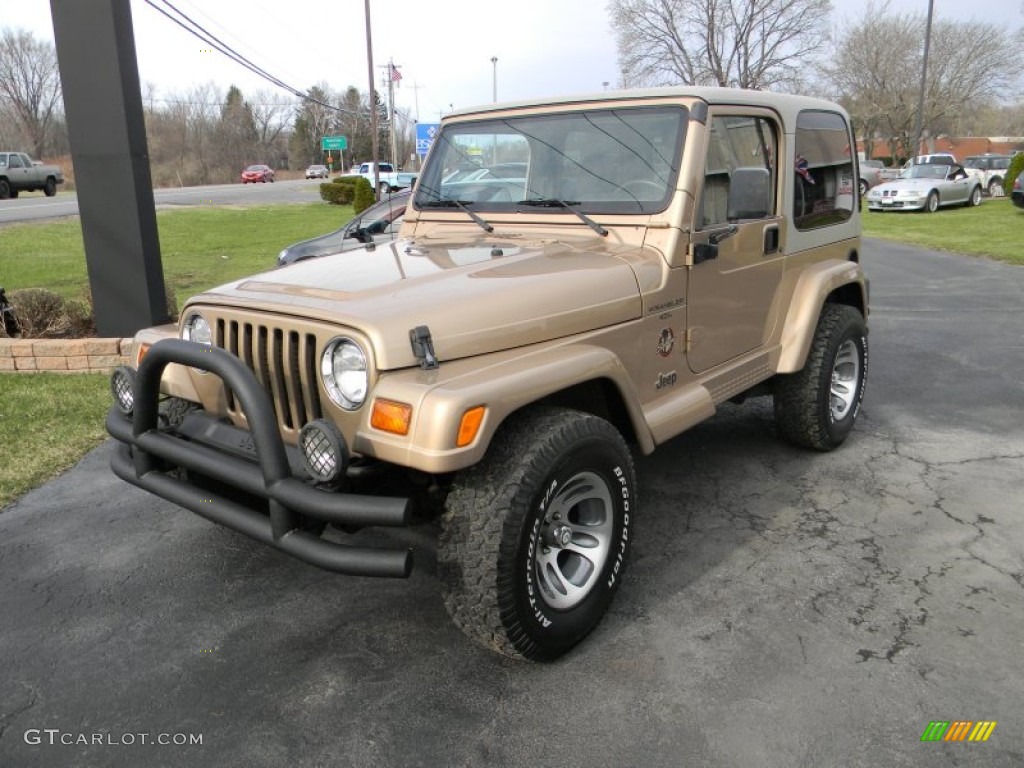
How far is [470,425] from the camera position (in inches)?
94.3

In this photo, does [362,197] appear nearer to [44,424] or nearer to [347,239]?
[347,239]

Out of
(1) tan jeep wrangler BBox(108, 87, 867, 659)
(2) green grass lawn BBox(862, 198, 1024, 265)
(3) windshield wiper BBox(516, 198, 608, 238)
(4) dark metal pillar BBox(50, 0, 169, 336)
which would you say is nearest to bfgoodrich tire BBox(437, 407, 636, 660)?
(1) tan jeep wrangler BBox(108, 87, 867, 659)

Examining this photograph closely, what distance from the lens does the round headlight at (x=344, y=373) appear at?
2547 millimetres

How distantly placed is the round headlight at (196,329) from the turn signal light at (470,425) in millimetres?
1247

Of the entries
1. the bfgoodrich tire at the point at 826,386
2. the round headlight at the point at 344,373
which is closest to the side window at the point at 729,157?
the bfgoodrich tire at the point at 826,386

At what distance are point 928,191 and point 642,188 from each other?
2264cm

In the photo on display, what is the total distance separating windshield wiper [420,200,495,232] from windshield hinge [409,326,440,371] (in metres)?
1.44

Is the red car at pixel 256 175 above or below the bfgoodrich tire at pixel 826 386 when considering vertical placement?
above

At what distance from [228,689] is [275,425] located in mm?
952

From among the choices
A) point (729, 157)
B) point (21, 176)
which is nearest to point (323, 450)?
point (729, 157)

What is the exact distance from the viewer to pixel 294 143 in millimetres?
86438

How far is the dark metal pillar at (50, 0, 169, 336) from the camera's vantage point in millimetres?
6477

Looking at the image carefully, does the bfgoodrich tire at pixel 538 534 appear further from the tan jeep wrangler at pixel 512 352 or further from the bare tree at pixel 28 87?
the bare tree at pixel 28 87

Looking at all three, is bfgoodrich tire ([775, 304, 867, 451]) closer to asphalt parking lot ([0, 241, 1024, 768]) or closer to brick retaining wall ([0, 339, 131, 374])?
asphalt parking lot ([0, 241, 1024, 768])
